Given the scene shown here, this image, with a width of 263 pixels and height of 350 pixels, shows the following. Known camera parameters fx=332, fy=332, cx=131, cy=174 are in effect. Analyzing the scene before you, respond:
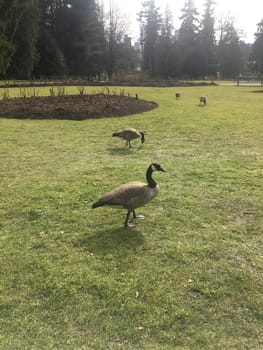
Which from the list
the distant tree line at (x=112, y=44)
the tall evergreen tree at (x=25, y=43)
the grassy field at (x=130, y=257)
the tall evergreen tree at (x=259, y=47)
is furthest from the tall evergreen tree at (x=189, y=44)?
the grassy field at (x=130, y=257)

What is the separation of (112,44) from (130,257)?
1942 inches

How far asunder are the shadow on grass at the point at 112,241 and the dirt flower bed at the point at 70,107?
8.85m

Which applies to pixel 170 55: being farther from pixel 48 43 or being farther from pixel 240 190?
→ pixel 240 190

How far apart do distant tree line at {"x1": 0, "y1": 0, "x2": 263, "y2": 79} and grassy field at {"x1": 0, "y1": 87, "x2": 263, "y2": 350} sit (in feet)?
117

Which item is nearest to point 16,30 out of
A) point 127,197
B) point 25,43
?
point 25,43

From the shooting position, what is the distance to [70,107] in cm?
1305

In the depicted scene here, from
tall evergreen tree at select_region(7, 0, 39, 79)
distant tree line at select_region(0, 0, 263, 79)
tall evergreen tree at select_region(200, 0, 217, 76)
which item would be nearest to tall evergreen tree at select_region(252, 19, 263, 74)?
distant tree line at select_region(0, 0, 263, 79)

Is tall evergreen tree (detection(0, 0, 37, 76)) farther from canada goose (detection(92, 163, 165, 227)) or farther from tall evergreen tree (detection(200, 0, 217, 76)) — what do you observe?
canada goose (detection(92, 163, 165, 227))

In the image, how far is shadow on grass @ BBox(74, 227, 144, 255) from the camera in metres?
3.48

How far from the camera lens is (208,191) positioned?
5.04 meters

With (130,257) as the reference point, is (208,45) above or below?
above

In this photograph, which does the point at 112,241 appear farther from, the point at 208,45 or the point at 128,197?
the point at 208,45

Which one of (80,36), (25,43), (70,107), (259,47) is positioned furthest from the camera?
(80,36)

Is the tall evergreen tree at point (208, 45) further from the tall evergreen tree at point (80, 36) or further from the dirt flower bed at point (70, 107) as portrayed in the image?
the dirt flower bed at point (70, 107)
